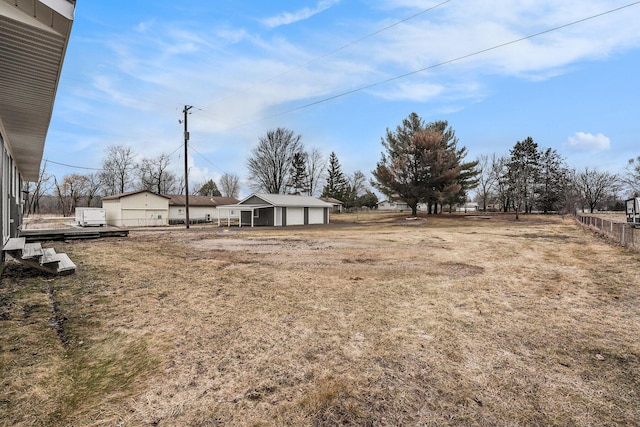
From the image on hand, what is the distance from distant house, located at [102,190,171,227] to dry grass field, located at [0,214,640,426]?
27557mm

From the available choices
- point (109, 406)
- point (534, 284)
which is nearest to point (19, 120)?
point (109, 406)

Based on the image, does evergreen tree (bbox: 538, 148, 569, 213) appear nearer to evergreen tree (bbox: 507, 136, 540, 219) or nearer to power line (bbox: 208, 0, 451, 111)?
evergreen tree (bbox: 507, 136, 540, 219)

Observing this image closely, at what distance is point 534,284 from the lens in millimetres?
6543

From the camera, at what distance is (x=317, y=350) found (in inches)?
136

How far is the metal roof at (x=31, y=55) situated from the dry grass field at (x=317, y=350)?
335 centimetres

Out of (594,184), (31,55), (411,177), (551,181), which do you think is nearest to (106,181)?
(411,177)

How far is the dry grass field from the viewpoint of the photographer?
2400 millimetres

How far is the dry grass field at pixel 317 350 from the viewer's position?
2.40 metres

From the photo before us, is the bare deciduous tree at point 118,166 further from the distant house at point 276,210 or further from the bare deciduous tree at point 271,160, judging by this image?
the distant house at point 276,210

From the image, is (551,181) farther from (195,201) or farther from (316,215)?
(195,201)

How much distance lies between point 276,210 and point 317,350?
26866 mm

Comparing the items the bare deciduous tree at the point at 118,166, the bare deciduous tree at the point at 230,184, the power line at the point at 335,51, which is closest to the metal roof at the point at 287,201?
the power line at the point at 335,51

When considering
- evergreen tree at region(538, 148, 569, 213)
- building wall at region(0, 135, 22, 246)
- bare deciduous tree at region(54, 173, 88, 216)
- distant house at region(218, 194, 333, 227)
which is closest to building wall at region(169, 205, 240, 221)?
distant house at region(218, 194, 333, 227)

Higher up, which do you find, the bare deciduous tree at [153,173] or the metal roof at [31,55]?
the bare deciduous tree at [153,173]
